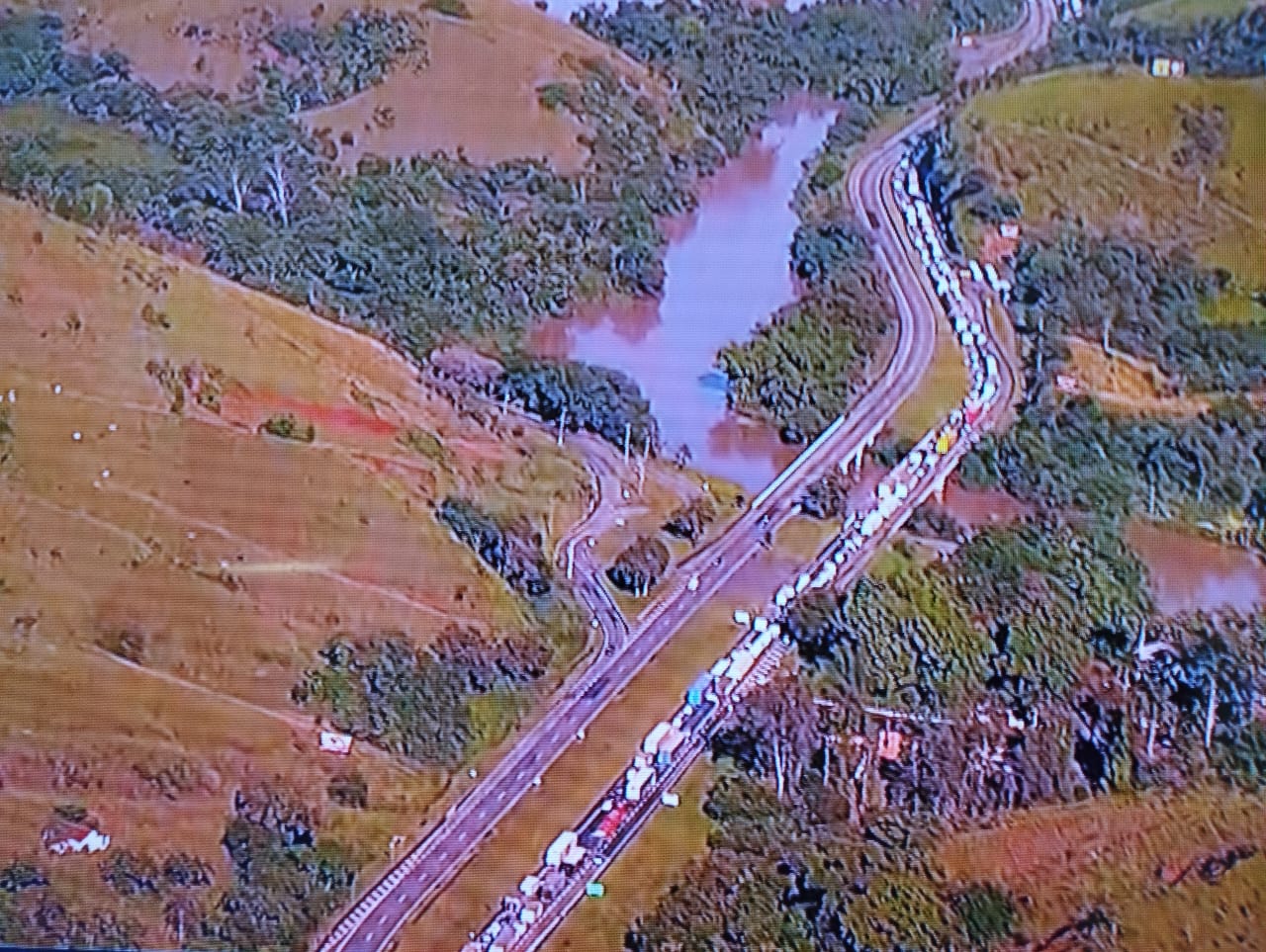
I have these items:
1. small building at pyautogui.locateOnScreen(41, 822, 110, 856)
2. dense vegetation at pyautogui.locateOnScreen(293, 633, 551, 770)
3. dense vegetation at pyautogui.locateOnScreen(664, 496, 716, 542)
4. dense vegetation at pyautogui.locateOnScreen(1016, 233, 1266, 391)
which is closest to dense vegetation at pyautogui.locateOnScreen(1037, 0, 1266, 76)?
dense vegetation at pyautogui.locateOnScreen(1016, 233, 1266, 391)

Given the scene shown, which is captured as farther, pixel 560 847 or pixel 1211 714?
pixel 1211 714

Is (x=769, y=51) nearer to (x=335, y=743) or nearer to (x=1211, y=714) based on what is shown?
(x=1211, y=714)

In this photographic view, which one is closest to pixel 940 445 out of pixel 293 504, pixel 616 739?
pixel 616 739

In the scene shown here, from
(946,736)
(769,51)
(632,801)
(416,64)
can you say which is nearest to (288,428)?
(632,801)

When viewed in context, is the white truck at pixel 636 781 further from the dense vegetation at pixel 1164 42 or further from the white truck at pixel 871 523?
the dense vegetation at pixel 1164 42

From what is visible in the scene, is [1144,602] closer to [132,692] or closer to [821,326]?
[821,326]

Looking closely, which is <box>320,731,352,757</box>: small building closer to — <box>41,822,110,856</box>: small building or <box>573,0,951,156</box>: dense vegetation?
<box>41,822,110,856</box>: small building
